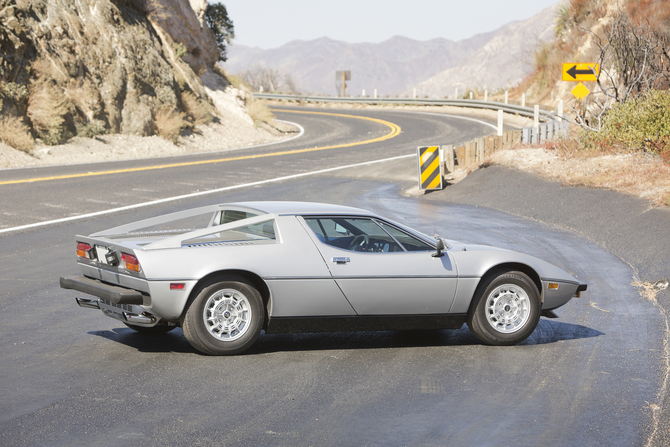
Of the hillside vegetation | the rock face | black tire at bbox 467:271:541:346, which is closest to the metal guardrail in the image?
the hillside vegetation

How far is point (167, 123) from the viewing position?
31641 millimetres

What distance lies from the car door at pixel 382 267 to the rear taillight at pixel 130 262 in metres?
1.51

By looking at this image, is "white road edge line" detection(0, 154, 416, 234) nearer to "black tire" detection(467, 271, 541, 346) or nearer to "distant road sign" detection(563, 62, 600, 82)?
"distant road sign" detection(563, 62, 600, 82)

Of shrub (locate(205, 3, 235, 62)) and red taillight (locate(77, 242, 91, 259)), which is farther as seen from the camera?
shrub (locate(205, 3, 235, 62))

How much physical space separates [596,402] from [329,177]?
58.6 ft

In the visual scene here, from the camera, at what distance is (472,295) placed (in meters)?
6.97

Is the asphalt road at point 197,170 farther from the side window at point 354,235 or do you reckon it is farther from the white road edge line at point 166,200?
the side window at point 354,235

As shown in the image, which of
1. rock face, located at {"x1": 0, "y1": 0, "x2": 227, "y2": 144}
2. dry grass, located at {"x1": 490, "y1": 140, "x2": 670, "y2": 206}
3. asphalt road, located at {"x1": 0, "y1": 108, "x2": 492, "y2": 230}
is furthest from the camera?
rock face, located at {"x1": 0, "y1": 0, "x2": 227, "y2": 144}

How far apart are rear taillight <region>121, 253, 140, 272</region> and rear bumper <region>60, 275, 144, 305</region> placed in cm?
19

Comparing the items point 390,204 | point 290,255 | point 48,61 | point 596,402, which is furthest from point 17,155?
point 596,402

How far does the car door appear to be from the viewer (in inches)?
261

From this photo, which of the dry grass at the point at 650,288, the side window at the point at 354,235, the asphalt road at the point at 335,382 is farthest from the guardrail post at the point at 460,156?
the side window at the point at 354,235

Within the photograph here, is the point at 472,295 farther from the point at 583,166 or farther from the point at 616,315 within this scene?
the point at 583,166

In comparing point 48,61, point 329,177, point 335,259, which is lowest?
point 329,177
